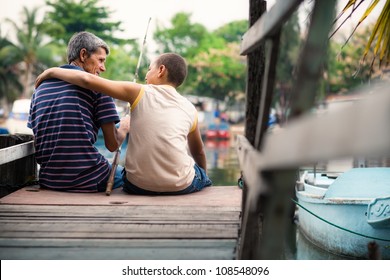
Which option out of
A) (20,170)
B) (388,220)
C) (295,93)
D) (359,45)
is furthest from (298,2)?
(359,45)

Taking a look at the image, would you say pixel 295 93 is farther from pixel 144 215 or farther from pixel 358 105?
pixel 144 215

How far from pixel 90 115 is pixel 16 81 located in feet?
118

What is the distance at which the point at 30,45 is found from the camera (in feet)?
118

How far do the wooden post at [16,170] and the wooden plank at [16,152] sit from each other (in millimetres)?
110

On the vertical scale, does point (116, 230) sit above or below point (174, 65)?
below

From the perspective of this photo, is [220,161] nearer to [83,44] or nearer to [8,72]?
[83,44]

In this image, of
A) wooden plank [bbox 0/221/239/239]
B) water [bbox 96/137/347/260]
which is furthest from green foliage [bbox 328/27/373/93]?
wooden plank [bbox 0/221/239/239]

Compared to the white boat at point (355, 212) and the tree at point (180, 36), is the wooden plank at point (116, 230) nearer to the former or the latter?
the white boat at point (355, 212)

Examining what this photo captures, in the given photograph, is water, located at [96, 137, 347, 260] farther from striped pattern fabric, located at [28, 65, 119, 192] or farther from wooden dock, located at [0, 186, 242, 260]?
striped pattern fabric, located at [28, 65, 119, 192]

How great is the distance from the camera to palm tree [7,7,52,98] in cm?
3572

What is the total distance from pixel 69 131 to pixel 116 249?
3.73 ft

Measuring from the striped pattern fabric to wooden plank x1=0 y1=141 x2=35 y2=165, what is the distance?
0.11 metres

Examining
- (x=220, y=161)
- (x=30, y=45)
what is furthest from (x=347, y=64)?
(x=30, y=45)

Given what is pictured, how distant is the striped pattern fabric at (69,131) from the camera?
3.38 meters
